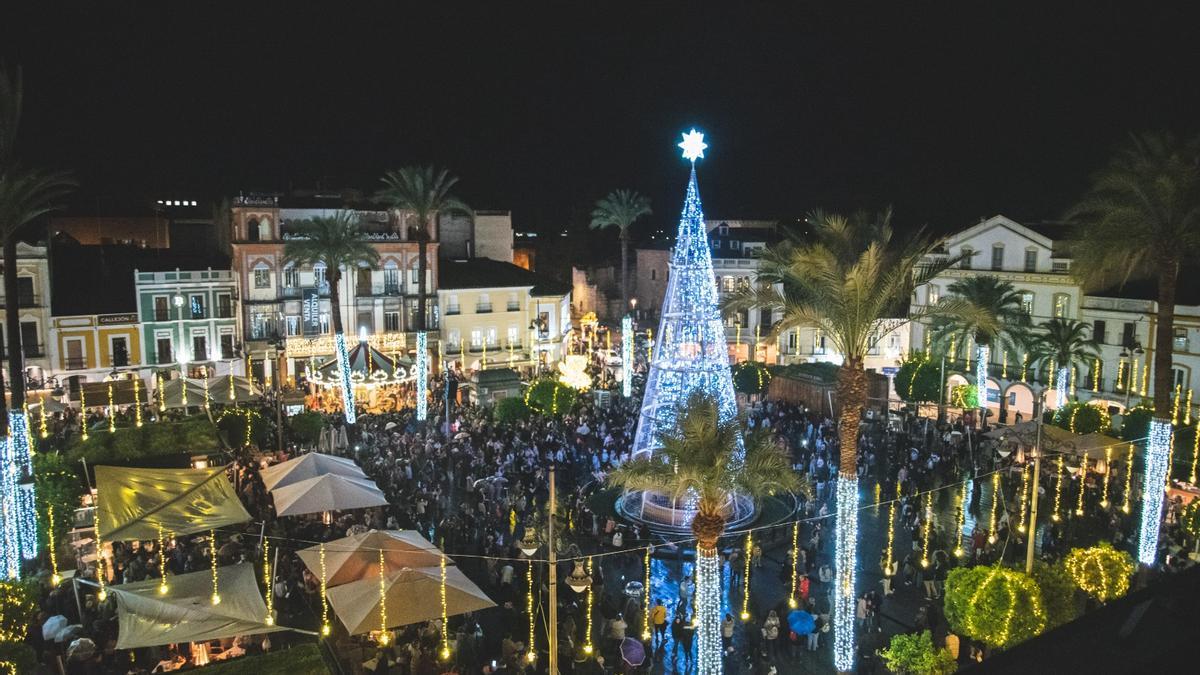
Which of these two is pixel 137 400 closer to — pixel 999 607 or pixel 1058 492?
pixel 999 607

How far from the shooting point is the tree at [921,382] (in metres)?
35.6

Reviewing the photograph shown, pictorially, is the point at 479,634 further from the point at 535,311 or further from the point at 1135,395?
the point at 535,311

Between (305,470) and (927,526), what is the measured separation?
15634 mm

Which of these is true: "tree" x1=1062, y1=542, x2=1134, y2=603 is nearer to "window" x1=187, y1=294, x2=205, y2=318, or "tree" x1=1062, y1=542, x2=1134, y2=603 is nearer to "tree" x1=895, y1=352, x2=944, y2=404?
"tree" x1=895, y1=352, x2=944, y2=404

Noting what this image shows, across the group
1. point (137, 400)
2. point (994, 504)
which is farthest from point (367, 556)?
point (137, 400)

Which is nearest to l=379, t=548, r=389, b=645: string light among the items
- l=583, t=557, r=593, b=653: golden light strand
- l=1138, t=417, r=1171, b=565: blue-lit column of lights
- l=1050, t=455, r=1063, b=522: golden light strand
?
l=583, t=557, r=593, b=653: golden light strand

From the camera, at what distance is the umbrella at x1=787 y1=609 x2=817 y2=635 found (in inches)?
612

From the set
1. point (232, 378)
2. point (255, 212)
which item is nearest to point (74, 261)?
point (255, 212)

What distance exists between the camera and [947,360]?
124 feet

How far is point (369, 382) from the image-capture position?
116ft

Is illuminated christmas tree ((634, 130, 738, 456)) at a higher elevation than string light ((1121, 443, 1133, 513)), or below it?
higher

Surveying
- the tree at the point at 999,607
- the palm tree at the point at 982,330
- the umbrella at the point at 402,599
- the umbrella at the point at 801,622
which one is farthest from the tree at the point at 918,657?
the palm tree at the point at 982,330

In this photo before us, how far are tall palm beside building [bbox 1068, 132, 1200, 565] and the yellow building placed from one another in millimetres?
32067

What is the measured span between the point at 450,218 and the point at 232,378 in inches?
881
